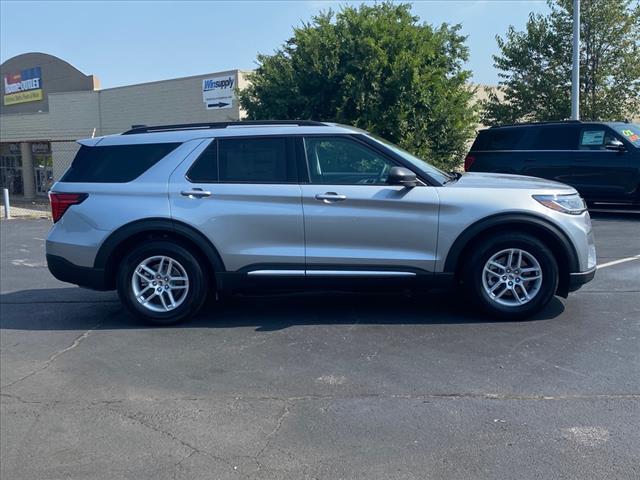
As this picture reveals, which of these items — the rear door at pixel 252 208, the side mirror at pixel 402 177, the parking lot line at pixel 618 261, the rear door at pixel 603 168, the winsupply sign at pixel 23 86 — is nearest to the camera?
the side mirror at pixel 402 177

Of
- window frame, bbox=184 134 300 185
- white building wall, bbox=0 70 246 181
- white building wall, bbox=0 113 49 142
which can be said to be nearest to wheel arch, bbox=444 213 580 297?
window frame, bbox=184 134 300 185

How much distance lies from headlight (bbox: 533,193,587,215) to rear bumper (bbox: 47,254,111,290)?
4100 mm

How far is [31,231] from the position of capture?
618 inches

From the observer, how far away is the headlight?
20.1 feet

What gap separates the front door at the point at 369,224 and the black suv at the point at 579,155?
8624 mm

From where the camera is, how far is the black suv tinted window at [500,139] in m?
14.6

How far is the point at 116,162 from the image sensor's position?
21.9 feet

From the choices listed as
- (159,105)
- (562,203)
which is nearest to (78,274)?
(562,203)

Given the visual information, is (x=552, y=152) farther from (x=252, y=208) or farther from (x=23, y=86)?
(x=23, y=86)

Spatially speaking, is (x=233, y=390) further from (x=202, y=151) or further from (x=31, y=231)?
(x=31, y=231)

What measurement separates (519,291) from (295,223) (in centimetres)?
211

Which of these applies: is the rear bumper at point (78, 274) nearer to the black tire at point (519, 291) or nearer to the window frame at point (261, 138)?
the window frame at point (261, 138)

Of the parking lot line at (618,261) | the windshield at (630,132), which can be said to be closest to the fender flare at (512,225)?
the parking lot line at (618,261)

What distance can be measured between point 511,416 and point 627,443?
66 cm
